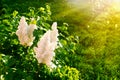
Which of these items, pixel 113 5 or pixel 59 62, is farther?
pixel 113 5

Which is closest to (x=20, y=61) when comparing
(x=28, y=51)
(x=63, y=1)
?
(x=28, y=51)

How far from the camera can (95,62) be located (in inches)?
333

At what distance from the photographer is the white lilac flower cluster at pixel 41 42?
15.4 ft

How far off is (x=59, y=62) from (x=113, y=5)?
7862 mm

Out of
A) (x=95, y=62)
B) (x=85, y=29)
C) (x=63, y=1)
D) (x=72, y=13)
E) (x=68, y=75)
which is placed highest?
(x=63, y=1)

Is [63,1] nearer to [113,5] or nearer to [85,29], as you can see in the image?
[113,5]

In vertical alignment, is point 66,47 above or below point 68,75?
above

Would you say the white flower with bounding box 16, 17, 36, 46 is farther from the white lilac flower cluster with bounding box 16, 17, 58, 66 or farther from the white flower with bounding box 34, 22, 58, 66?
the white flower with bounding box 34, 22, 58, 66

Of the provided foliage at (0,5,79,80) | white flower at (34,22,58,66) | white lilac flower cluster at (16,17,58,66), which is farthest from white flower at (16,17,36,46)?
white flower at (34,22,58,66)

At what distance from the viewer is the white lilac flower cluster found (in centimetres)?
468

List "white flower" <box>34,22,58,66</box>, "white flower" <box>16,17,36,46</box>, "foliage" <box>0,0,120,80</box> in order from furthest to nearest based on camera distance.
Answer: "white flower" <box>16,17,36,46</box>
"foliage" <box>0,0,120,80</box>
"white flower" <box>34,22,58,66</box>

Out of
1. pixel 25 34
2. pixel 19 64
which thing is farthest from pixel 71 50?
pixel 19 64

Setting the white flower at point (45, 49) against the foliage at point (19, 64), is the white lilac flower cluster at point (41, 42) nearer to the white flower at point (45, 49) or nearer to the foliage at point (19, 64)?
the white flower at point (45, 49)

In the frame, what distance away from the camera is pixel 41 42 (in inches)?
185
